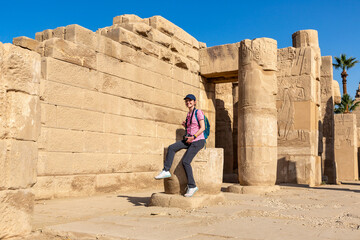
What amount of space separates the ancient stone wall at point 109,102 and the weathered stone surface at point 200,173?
7.56 feet

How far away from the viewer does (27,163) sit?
3.90 meters

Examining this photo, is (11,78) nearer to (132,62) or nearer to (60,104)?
(60,104)

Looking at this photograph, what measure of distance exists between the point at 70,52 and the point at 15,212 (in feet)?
14.6

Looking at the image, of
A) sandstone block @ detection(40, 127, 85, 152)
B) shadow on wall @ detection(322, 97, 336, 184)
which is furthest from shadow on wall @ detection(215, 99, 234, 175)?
sandstone block @ detection(40, 127, 85, 152)

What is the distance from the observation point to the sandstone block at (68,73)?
7102 mm

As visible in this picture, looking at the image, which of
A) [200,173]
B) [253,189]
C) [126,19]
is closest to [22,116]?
[200,173]

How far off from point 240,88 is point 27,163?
6.40 metres

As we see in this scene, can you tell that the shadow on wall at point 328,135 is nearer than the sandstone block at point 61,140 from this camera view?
No

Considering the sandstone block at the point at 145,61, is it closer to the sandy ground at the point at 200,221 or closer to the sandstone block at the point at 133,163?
the sandstone block at the point at 133,163

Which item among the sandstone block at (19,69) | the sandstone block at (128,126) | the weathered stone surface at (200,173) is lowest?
the weathered stone surface at (200,173)

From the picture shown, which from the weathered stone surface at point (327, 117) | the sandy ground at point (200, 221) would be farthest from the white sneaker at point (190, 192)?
the weathered stone surface at point (327, 117)

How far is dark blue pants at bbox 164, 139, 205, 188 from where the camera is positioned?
593cm

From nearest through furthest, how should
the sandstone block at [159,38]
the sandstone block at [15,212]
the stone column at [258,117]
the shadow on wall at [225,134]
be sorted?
the sandstone block at [15,212] → the stone column at [258,117] → the sandstone block at [159,38] → the shadow on wall at [225,134]

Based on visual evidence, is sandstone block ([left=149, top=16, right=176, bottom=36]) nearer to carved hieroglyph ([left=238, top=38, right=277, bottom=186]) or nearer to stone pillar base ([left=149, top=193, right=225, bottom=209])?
carved hieroglyph ([left=238, top=38, right=277, bottom=186])
